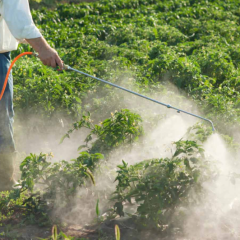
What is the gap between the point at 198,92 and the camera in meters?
4.88

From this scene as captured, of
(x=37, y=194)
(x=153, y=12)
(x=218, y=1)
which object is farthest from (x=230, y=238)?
(x=218, y=1)

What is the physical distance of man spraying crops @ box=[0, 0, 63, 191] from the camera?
9.74 feet

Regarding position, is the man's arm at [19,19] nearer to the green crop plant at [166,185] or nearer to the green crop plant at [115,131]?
the green crop plant at [115,131]

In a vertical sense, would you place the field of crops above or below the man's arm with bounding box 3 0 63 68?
below

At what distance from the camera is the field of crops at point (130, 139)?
9.66 feet

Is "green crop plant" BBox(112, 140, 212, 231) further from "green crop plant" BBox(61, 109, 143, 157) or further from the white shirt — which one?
the white shirt

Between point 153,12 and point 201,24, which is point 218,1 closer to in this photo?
point 153,12

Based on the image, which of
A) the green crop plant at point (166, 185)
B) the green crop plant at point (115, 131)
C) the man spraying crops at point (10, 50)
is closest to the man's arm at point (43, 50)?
the man spraying crops at point (10, 50)

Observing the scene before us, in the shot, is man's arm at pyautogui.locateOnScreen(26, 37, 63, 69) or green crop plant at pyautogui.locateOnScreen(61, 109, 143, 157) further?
green crop plant at pyautogui.locateOnScreen(61, 109, 143, 157)

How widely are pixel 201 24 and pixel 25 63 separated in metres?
3.76

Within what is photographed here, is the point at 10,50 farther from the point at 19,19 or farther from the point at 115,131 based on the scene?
the point at 115,131

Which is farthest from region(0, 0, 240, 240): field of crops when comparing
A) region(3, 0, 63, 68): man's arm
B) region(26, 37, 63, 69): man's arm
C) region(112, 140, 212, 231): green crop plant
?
region(3, 0, 63, 68): man's arm

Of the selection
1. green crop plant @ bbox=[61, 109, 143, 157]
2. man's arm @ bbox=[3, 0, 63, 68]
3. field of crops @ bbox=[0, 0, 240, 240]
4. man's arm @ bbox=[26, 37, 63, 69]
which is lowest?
field of crops @ bbox=[0, 0, 240, 240]

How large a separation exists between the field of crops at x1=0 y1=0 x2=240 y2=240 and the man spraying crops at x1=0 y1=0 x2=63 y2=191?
0.28 m
